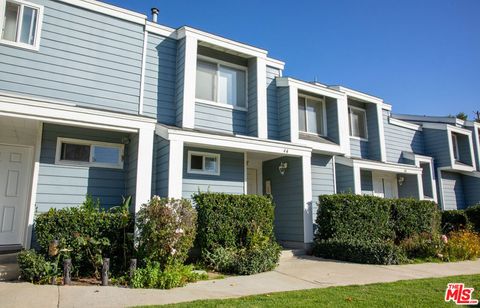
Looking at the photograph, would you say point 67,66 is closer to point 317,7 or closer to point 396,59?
point 317,7

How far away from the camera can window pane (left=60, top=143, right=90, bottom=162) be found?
331 inches

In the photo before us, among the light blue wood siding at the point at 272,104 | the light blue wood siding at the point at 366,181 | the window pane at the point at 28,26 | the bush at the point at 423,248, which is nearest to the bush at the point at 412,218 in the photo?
the bush at the point at 423,248

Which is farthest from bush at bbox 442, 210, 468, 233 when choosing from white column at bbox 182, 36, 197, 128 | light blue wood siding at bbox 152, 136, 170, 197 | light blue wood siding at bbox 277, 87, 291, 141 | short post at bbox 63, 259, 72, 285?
short post at bbox 63, 259, 72, 285

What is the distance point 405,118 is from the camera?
762 inches

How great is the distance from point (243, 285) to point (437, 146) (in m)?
14.7

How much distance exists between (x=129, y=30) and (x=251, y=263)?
7020 millimetres

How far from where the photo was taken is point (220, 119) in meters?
10.8

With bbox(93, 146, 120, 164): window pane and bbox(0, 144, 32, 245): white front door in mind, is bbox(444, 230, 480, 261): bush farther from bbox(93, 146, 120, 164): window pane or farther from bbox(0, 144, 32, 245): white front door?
bbox(0, 144, 32, 245): white front door

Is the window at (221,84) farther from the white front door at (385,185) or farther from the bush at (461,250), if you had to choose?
the bush at (461,250)

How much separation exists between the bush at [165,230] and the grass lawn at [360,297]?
5.99 ft

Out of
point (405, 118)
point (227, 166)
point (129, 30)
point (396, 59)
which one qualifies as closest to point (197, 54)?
point (129, 30)

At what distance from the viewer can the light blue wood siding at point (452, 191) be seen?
17078mm

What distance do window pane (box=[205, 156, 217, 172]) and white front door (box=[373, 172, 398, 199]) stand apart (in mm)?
7849

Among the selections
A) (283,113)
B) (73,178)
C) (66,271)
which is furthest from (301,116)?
(66,271)
